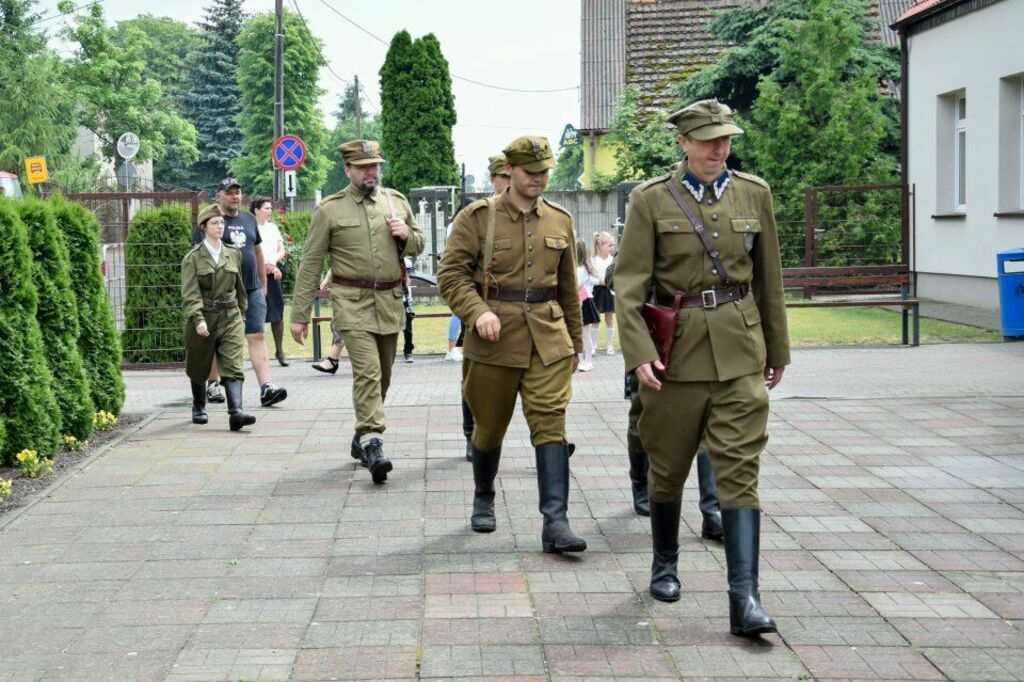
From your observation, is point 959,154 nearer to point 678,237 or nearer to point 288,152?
point 288,152

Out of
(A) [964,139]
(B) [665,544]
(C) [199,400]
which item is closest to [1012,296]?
(A) [964,139]

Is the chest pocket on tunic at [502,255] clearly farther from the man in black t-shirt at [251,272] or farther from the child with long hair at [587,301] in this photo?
the child with long hair at [587,301]

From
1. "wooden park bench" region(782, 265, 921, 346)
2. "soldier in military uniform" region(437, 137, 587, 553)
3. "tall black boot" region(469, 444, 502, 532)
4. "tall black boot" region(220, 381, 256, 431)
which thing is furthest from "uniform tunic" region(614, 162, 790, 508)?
"wooden park bench" region(782, 265, 921, 346)

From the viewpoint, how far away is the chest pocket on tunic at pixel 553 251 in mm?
7164

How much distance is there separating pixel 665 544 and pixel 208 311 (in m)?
6.53

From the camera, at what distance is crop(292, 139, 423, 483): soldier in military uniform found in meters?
9.19

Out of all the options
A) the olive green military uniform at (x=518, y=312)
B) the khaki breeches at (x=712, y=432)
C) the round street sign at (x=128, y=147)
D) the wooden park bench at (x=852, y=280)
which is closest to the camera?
the khaki breeches at (x=712, y=432)

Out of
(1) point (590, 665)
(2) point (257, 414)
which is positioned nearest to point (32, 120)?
(2) point (257, 414)

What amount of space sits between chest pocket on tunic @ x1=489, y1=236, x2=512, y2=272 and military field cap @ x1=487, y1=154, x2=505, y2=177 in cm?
172

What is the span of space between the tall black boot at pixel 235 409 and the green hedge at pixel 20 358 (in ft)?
5.56

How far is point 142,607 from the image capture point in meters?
6.07

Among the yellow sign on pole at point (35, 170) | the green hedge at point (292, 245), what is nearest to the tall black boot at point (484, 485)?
the green hedge at point (292, 245)

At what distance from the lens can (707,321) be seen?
5.81 metres

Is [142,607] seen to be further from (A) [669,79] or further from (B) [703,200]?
(A) [669,79]
